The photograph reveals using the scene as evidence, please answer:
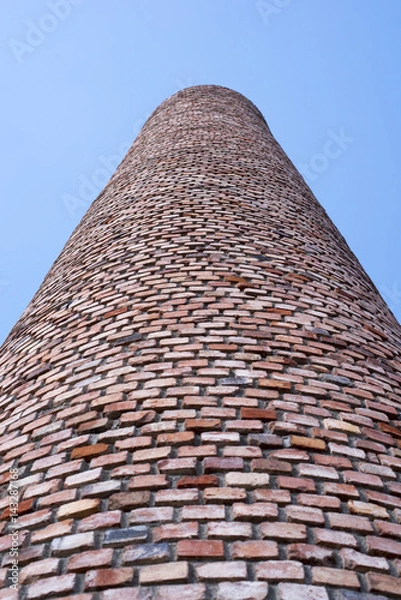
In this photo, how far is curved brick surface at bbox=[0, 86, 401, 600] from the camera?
155 cm

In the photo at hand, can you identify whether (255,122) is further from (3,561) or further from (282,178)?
(3,561)

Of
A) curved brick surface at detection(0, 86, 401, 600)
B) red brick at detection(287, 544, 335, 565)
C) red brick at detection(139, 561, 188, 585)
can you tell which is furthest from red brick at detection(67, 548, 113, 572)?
red brick at detection(287, 544, 335, 565)

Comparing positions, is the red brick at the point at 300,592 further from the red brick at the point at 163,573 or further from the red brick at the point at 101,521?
the red brick at the point at 101,521

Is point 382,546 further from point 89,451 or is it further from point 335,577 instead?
point 89,451

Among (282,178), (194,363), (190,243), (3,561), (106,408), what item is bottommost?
(3,561)

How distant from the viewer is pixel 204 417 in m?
2.00

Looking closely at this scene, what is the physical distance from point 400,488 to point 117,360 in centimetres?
118

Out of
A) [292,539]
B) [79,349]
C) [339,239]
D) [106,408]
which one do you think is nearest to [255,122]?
[339,239]

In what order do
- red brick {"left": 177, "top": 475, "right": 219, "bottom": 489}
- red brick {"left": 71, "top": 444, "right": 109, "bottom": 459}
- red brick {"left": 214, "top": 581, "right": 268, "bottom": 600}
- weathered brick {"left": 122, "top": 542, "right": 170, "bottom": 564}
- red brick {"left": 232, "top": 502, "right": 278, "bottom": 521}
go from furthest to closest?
1. red brick {"left": 71, "top": 444, "right": 109, "bottom": 459}
2. red brick {"left": 177, "top": 475, "right": 219, "bottom": 489}
3. red brick {"left": 232, "top": 502, "right": 278, "bottom": 521}
4. weathered brick {"left": 122, "top": 542, "right": 170, "bottom": 564}
5. red brick {"left": 214, "top": 581, "right": 268, "bottom": 600}

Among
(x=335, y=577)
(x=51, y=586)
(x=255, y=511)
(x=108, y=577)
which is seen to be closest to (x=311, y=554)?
(x=335, y=577)

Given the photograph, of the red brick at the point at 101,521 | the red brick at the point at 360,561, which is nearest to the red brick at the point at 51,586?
the red brick at the point at 101,521

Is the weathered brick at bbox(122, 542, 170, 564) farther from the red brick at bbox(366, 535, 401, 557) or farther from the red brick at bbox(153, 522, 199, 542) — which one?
the red brick at bbox(366, 535, 401, 557)

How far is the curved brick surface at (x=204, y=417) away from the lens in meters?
1.55

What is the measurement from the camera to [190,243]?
10.5 feet
